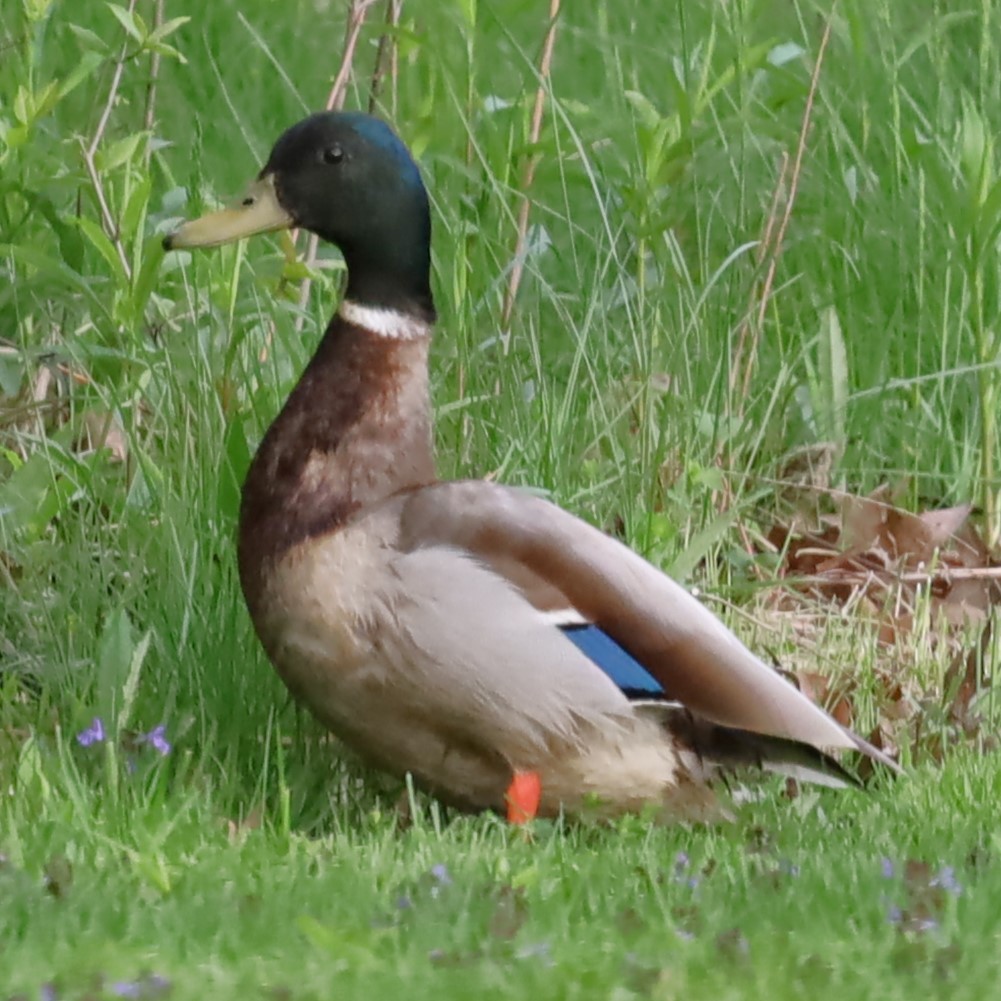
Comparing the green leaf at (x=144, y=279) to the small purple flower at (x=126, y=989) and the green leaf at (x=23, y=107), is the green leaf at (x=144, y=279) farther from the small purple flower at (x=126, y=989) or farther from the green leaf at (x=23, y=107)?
the small purple flower at (x=126, y=989)

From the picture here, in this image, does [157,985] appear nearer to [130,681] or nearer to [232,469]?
[130,681]

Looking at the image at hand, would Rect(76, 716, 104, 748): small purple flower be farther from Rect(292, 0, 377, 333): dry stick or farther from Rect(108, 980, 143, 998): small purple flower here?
Rect(108, 980, 143, 998): small purple flower

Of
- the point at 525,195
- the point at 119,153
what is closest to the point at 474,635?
the point at 119,153

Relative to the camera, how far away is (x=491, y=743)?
4129 mm

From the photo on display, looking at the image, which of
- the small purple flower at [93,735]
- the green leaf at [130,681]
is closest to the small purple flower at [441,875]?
the small purple flower at [93,735]

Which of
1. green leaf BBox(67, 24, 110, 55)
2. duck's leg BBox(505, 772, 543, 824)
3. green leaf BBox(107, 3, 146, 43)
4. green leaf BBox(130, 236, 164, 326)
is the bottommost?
duck's leg BBox(505, 772, 543, 824)

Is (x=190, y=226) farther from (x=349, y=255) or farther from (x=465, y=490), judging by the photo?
(x=465, y=490)

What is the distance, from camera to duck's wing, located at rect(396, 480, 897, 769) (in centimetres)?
414

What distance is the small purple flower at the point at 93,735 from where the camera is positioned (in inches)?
165

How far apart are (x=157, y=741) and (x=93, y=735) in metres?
0.13

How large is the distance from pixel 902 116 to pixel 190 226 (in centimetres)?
308

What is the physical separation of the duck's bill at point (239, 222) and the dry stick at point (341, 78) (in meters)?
0.57

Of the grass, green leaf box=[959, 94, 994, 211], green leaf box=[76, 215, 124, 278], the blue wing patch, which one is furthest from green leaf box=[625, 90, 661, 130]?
the blue wing patch

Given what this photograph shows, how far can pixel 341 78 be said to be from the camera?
555 cm
